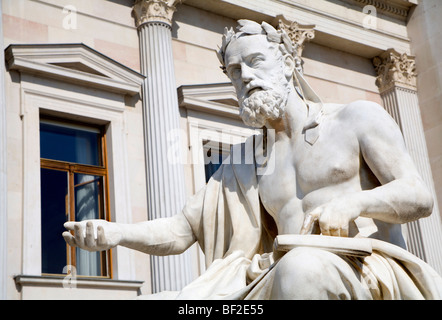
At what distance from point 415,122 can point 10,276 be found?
8.22m

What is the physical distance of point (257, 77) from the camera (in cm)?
367

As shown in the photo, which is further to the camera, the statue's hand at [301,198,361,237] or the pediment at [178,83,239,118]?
the pediment at [178,83,239,118]

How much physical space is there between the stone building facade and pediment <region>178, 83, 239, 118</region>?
21 mm

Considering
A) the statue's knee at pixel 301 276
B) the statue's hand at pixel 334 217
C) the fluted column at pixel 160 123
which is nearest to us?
the statue's knee at pixel 301 276

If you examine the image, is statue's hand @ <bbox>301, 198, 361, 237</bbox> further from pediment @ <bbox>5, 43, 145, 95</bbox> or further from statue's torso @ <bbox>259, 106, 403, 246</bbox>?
pediment @ <bbox>5, 43, 145, 95</bbox>

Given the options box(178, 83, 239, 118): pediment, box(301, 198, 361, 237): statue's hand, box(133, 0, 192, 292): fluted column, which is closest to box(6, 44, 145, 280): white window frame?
box(133, 0, 192, 292): fluted column

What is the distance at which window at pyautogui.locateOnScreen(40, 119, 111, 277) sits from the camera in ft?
33.8

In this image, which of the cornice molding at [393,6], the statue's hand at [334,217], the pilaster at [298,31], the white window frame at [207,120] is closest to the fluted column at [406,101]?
the cornice molding at [393,6]

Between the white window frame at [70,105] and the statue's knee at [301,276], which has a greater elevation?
the white window frame at [70,105]

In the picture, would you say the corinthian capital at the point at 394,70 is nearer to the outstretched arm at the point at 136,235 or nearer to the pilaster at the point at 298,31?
the pilaster at the point at 298,31

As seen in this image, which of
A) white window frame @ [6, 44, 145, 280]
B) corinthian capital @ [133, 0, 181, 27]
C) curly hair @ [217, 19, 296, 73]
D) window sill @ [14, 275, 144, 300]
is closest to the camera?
curly hair @ [217, 19, 296, 73]

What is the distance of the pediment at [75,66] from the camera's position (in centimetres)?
1064

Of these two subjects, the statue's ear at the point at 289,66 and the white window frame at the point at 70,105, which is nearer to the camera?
the statue's ear at the point at 289,66

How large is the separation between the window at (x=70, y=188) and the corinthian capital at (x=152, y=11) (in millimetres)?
1807
